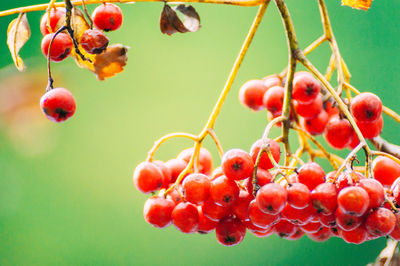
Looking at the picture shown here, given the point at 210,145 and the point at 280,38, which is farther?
the point at 280,38

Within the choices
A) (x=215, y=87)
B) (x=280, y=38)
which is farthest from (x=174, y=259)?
(x=280, y=38)

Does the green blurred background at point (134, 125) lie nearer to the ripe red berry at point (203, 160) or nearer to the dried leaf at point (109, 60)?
the ripe red berry at point (203, 160)

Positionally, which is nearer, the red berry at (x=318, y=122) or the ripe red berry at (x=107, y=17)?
the ripe red berry at (x=107, y=17)

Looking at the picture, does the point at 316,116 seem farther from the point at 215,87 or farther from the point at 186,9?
the point at 215,87

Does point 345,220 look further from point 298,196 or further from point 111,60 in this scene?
point 111,60

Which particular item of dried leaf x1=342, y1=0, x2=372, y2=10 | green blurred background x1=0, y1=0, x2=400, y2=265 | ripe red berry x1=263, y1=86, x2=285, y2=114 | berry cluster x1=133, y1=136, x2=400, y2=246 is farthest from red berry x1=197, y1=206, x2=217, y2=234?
green blurred background x1=0, y1=0, x2=400, y2=265

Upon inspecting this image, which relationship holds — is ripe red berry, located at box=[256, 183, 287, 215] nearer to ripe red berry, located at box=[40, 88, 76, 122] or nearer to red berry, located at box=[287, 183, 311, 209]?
red berry, located at box=[287, 183, 311, 209]

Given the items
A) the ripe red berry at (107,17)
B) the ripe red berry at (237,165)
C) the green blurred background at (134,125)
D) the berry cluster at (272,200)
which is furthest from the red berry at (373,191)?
the green blurred background at (134,125)

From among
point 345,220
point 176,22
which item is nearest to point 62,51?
point 176,22
